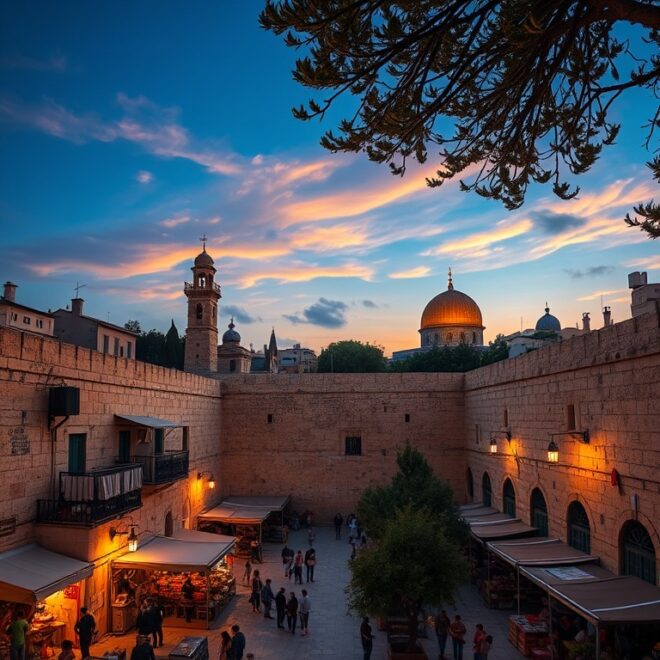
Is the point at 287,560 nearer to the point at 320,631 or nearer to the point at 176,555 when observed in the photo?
the point at 320,631

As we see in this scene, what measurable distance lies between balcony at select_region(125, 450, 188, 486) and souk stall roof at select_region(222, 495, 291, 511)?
22.8 ft

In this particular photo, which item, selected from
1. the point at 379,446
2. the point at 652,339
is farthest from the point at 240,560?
the point at 652,339

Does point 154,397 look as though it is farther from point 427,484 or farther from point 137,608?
point 427,484

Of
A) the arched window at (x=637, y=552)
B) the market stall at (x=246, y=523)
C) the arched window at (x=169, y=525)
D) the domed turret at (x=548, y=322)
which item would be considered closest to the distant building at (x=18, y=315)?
the market stall at (x=246, y=523)

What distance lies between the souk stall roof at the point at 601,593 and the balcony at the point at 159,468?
9.02 metres

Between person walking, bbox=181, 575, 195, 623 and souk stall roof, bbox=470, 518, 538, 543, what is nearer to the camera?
person walking, bbox=181, 575, 195, 623

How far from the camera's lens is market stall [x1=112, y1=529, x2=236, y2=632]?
13523 millimetres

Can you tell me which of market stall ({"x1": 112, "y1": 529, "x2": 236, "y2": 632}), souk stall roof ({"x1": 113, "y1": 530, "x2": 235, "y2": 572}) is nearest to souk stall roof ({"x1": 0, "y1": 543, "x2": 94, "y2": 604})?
souk stall roof ({"x1": 113, "y1": 530, "x2": 235, "y2": 572})

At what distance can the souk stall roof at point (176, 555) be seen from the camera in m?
13.5

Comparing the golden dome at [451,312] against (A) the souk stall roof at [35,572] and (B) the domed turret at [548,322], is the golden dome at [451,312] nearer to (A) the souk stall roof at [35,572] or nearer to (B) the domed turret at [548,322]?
(B) the domed turret at [548,322]

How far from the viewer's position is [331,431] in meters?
27.0

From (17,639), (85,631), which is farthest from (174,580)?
(17,639)

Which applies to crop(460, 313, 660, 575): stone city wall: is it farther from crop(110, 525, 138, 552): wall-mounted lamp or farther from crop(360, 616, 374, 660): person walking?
crop(110, 525, 138, 552): wall-mounted lamp

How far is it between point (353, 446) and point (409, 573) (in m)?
15.4
